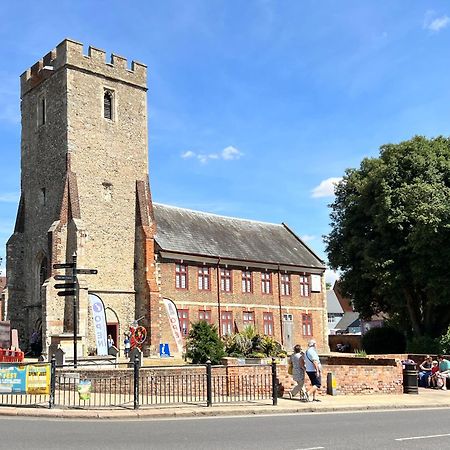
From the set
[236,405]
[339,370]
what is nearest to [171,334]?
[339,370]

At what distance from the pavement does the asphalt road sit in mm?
553

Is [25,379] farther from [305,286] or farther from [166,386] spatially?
[305,286]

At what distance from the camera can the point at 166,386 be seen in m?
17.3

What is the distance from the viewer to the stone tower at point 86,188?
1342 inches

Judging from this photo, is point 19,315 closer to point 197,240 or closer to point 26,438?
point 197,240

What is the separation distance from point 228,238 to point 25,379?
2800 cm

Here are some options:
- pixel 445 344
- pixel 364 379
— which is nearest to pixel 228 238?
pixel 445 344

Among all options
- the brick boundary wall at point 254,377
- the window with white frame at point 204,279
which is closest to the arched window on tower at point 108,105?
the window with white frame at point 204,279

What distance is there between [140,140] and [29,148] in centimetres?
703

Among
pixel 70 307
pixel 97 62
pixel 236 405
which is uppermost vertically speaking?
pixel 97 62

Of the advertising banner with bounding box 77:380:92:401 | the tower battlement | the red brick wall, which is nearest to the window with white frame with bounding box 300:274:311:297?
the red brick wall

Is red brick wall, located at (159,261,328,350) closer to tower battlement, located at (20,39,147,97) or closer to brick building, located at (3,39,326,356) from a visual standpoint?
brick building, located at (3,39,326,356)

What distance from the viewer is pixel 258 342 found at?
24500 mm

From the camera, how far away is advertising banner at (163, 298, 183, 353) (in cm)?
3506
